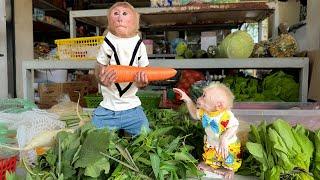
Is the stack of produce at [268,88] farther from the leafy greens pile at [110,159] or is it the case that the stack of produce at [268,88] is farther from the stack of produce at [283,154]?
the leafy greens pile at [110,159]

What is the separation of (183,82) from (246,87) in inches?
20.2

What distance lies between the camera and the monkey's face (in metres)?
1.20

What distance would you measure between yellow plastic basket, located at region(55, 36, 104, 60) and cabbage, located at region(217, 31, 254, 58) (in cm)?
88

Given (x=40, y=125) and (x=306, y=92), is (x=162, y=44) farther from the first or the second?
(x=40, y=125)

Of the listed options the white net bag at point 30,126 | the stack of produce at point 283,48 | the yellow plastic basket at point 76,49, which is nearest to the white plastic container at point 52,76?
the yellow plastic basket at point 76,49

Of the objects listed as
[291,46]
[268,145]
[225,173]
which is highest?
[291,46]

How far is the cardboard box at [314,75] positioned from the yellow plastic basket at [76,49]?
147 centimetres

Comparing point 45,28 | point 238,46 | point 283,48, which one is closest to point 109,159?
point 238,46

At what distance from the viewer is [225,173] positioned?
1.04 meters

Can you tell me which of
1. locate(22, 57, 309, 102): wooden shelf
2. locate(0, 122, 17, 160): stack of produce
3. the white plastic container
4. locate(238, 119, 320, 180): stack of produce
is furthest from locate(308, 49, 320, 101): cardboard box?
the white plastic container

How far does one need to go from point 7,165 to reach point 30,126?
25 cm

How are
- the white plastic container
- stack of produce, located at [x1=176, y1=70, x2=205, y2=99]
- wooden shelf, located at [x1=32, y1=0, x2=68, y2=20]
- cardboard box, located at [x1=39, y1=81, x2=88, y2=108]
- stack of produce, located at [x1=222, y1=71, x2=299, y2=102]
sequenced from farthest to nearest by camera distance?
wooden shelf, located at [x1=32, y1=0, x2=68, y2=20] → the white plastic container → cardboard box, located at [x1=39, y1=81, x2=88, y2=108] → stack of produce, located at [x1=176, y1=70, x2=205, y2=99] → stack of produce, located at [x1=222, y1=71, x2=299, y2=102]

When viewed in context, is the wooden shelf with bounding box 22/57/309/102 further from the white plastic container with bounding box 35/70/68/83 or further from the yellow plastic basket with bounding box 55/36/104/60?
A: the white plastic container with bounding box 35/70/68/83

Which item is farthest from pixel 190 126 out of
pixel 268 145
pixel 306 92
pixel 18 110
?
pixel 306 92
